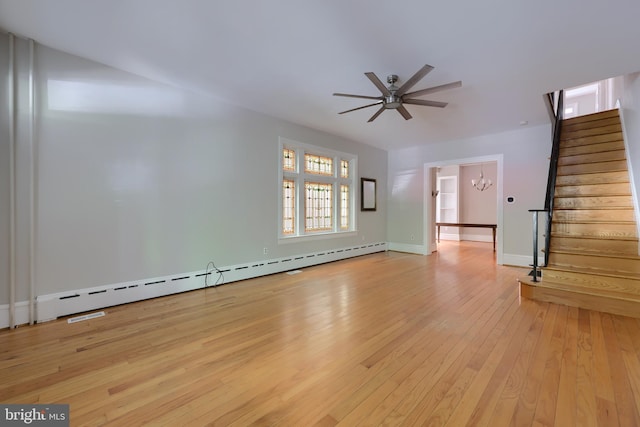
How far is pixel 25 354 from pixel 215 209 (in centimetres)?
234

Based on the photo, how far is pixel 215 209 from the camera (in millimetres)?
4008

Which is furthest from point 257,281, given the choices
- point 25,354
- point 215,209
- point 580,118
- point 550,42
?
point 580,118

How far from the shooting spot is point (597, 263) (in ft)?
11.1

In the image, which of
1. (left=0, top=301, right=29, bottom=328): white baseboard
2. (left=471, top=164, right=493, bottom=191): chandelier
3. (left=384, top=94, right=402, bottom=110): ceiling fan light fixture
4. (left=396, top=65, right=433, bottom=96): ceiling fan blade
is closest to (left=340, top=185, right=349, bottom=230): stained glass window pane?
(left=384, top=94, right=402, bottom=110): ceiling fan light fixture

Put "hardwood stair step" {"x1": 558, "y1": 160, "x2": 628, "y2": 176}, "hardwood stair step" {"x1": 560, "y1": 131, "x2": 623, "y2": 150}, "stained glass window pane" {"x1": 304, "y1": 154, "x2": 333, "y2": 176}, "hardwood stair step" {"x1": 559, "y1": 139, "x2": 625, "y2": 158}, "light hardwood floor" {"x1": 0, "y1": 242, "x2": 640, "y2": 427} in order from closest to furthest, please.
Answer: "light hardwood floor" {"x1": 0, "y1": 242, "x2": 640, "y2": 427} → "hardwood stair step" {"x1": 558, "y1": 160, "x2": 628, "y2": 176} → "hardwood stair step" {"x1": 559, "y1": 139, "x2": 625, "y2": 158} → "hardwood stair step" {"x1": 560, "y1": 131, "x2": 623, "y2": 150} → "stained glass window pane" {"x1": 304, "y1": 154, "x2": 333, "y2": 176}

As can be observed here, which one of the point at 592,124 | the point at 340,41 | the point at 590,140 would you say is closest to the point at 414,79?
the point at 340,41

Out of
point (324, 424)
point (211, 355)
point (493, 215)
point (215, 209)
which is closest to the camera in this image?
point (324, 424)

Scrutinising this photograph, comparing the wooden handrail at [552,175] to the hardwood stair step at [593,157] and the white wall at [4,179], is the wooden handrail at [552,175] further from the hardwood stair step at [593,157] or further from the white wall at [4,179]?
the white wall at [4,179]

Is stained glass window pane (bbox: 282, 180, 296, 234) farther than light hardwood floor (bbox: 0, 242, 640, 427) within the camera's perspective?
Yes

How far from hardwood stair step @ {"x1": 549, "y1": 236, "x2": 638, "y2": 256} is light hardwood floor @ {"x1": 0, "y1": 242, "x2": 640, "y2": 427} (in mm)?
968

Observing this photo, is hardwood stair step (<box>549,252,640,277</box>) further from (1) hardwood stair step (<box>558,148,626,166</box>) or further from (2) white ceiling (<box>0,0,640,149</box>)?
(2) white ceiling (<box>0,0,640,149</box>)

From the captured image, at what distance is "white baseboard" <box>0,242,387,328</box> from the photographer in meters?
2.73

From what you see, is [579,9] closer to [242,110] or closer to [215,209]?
[242,110]

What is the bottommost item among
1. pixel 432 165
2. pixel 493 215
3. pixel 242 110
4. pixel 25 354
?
pixel 25 354
